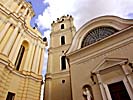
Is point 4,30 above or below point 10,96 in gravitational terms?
above

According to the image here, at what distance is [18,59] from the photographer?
16109mm

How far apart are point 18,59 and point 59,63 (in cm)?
723

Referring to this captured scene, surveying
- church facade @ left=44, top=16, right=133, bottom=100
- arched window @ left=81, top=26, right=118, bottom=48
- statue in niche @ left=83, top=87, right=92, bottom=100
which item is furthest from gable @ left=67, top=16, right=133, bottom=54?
statue in niche @ left=83, top=87, right=92, bottom=100

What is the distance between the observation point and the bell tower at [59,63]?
18328mm

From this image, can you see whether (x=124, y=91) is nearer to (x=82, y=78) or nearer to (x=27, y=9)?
(x=82, y=78)

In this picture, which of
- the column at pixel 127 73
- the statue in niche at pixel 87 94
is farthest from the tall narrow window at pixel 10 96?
the column at pixel 127 73

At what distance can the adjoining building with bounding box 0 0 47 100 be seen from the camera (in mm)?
12602

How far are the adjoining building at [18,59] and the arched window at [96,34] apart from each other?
6570mm

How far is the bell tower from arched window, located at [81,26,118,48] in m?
7.35

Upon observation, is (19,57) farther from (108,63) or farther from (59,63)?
(108,63)

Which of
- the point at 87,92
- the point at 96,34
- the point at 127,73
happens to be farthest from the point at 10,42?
the point at 127,73

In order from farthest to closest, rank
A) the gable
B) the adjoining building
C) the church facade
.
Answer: the adjoining building, the gable, the church facade

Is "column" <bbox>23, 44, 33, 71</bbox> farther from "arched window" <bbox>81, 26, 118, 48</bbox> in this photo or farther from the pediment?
the pediment

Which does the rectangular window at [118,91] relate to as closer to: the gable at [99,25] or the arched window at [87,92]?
the arched window at [87,92]
